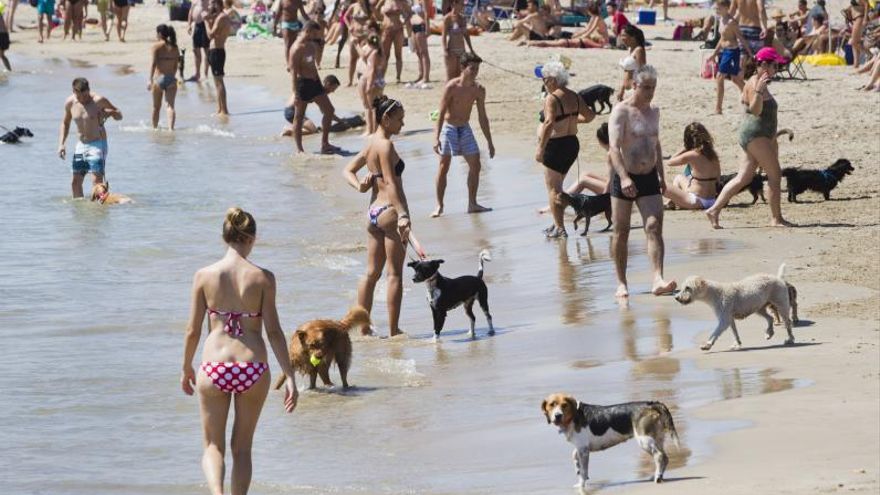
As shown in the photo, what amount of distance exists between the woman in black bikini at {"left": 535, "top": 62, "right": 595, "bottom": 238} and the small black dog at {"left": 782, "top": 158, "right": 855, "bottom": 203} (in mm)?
2279

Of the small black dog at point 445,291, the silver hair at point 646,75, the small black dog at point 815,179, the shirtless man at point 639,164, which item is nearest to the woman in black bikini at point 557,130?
the small black dog at point 815,179

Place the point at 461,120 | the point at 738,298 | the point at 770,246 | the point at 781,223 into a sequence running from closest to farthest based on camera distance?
1. the point at 738,298
2. the point at 770,246
3. the point at 781,223
4. the point at 461,120

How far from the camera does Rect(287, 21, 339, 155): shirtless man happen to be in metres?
21.5

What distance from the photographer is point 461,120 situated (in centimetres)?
1630

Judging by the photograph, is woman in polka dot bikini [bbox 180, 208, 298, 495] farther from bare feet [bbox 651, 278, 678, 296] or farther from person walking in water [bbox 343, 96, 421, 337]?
bare feet [bbox 651, 278, 678, 296]

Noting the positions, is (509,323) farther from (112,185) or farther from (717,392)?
(112,185)

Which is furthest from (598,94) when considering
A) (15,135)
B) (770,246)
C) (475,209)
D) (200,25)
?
(200,25)

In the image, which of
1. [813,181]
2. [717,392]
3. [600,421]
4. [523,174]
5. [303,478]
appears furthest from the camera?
[523,174]

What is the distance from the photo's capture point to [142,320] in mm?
13148

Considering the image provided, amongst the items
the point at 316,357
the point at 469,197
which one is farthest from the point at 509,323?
the point at 469,197

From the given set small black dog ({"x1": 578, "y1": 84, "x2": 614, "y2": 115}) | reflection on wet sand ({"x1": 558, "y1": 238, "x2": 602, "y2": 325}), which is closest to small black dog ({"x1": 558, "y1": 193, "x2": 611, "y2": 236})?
reflection on wet sand ({"x1": 558, "y1": 238, "x2": 602, "y2": 325})

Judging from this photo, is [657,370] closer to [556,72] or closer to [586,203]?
[556,72]

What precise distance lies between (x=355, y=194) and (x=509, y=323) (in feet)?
26.0

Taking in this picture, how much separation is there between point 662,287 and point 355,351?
2.24 m
